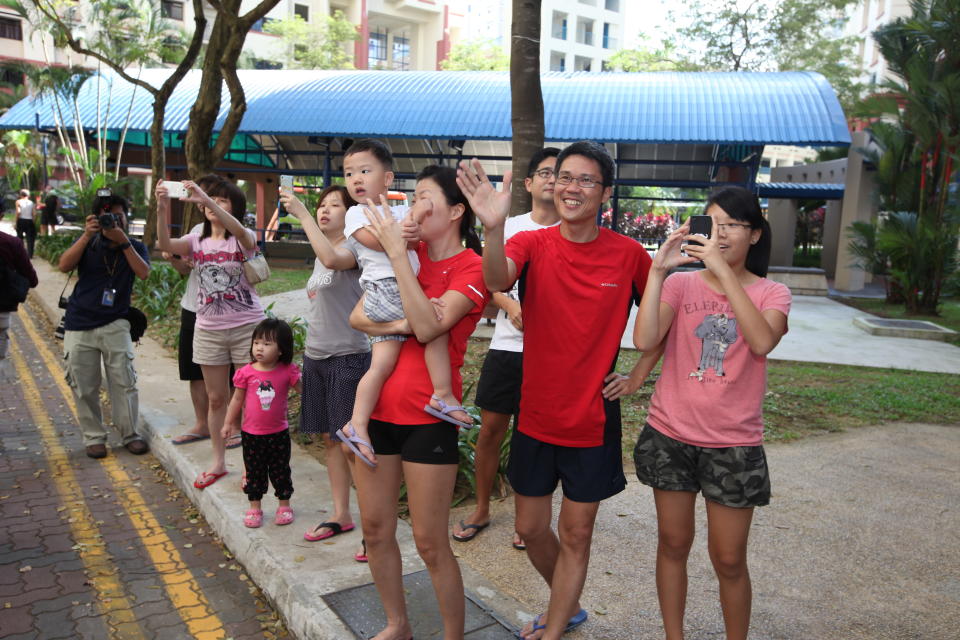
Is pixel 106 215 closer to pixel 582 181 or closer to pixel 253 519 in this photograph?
pixel 253 519

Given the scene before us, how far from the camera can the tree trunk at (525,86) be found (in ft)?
17.1

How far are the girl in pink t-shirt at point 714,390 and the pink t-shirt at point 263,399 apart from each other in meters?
2.18

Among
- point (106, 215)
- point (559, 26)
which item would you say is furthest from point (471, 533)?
point (559, 26)

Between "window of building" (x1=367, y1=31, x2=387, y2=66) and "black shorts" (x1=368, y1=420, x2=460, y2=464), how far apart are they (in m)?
59.0

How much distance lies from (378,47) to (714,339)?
60446mm

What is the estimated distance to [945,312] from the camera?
54.1 ft

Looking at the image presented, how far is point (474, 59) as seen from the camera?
50.2 metres

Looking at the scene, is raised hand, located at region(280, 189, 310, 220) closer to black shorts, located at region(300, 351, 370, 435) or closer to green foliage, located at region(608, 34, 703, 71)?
black shorts, located at region(300, 351, 370, 435)

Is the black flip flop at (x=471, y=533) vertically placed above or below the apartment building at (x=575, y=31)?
below

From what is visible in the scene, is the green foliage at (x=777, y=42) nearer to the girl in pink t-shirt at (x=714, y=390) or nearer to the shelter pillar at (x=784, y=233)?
the shelter pillar at (x=784, y=233)

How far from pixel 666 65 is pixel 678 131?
3409 centimetres

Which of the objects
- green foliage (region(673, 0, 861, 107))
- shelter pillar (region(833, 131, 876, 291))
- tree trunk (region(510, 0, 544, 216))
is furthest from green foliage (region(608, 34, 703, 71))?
tree trunk (region(510, 0, 544, 216))

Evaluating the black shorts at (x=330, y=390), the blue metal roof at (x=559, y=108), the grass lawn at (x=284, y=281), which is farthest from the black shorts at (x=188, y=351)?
the blue metal roof at (x=559, y=108)

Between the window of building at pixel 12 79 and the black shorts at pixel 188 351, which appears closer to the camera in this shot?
the black shorts at pixel 188 351
